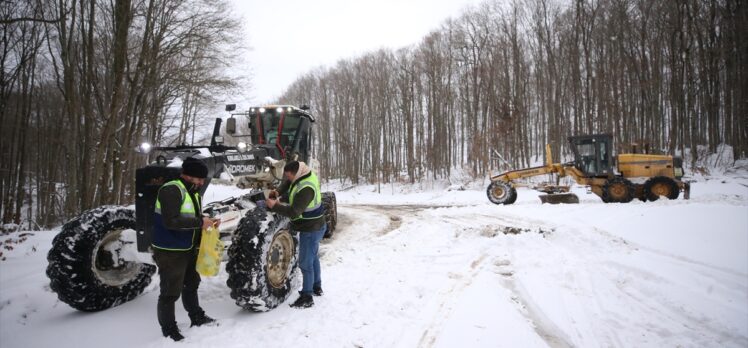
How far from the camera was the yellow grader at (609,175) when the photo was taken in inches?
502

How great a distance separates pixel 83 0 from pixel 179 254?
425 inches

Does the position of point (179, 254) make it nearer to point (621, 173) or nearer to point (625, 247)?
point (625, 247)

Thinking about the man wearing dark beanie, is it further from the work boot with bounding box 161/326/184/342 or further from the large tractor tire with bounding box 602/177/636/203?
the large tractor tire with bounding box 602/177/636/203

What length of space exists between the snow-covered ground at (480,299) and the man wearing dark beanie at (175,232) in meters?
0.34

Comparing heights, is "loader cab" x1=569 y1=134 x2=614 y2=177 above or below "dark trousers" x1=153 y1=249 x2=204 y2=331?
above

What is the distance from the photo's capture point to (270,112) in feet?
23.7

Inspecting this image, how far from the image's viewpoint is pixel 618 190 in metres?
12.9

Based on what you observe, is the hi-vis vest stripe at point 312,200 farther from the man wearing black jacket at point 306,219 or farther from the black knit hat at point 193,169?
the black knit hat at point 193,169

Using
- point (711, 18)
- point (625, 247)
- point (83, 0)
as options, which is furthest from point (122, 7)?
point (711, 18)

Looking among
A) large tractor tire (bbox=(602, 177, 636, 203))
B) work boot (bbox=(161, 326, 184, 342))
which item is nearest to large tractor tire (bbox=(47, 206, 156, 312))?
work boot (bbox=(161, 326, 184, 342))

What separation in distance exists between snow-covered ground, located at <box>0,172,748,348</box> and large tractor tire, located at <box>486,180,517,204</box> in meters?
6.84

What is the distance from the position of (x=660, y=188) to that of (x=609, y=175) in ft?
5.34

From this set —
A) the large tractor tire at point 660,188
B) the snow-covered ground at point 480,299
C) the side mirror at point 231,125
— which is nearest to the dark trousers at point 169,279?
the snow-covered ground at point 480,299

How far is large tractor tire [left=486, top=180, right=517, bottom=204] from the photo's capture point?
47.4 feet
